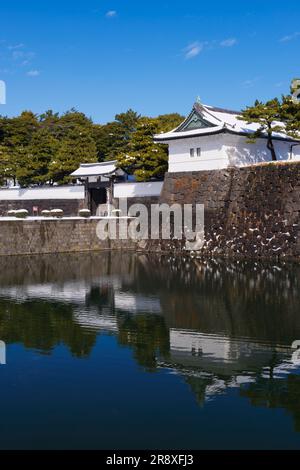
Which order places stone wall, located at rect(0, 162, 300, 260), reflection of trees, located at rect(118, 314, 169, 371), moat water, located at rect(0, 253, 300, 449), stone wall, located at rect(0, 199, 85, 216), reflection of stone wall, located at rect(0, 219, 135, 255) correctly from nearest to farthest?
1. moat water, located at rect(0, 253, 300, 449)
2. reflection of trees, located at rect(118, 314, 169, 371)
3. stone wall, located at rect(0, 162, 300, 260)
4. reflection of stone wall, located at rect(0, 219, 135, 255)
5. stone wall, located at rect(0, 199, 85, 216)

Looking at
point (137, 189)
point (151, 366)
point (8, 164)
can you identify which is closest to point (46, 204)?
point (8, 164)

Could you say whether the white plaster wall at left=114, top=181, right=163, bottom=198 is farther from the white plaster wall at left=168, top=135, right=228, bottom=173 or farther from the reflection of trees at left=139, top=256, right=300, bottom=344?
the reflection of trees at left=139, top=256, right=300, bottom=344

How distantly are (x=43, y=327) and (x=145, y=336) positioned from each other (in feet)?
7.32

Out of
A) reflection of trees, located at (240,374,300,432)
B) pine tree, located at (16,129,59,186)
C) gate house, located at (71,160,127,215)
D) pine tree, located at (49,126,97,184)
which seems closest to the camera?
reflection of trees, located at (240,374,300,432)

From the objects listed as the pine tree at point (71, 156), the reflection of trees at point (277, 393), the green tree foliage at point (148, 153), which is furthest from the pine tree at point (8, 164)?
the reflection of trees at point (277, 393)

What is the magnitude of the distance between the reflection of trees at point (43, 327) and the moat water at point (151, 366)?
23 mm

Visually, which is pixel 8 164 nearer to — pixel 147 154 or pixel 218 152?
pixel 147 154

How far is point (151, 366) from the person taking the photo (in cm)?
802

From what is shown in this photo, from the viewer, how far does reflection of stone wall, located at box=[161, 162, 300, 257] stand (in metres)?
25.0

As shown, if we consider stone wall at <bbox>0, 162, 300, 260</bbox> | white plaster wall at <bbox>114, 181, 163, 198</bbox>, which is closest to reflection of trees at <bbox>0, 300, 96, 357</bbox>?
stone wall at <bbox>0, 162, 300, 260</bbox>

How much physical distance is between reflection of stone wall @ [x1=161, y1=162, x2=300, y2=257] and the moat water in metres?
9.25

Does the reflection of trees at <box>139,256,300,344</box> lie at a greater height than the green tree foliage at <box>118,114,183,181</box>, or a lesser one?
lesser

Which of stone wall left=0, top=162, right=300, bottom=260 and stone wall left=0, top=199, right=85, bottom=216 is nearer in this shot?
stone wall left=0, top=162, right=300, bottom=260

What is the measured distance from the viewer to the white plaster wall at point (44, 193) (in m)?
38.1
